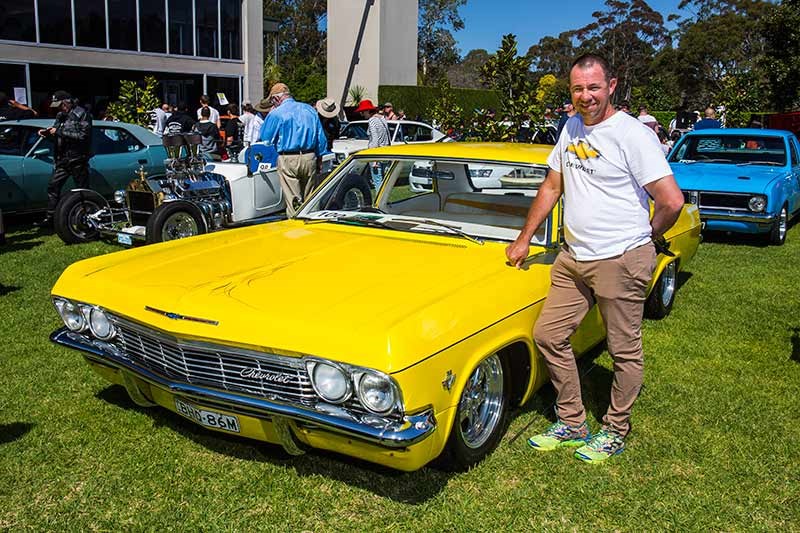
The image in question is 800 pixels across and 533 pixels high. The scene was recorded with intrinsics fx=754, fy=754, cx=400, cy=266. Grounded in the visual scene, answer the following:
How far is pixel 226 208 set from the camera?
8.55m

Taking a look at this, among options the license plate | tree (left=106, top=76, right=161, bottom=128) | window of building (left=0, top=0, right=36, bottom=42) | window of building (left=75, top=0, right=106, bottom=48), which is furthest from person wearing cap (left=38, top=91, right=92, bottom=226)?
window of building (left=75, top=0, right=106, bottom=48)

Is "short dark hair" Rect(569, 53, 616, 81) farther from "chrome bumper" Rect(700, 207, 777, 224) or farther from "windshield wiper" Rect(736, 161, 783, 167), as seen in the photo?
"windshield wiper" Rect(736, 161, 783, 167)

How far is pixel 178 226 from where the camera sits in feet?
26.7

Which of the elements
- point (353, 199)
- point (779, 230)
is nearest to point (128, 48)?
point (779, 230)

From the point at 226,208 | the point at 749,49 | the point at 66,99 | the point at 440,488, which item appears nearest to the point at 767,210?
the point at 226,208

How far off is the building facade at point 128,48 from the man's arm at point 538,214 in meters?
14.8

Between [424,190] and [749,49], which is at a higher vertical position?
[749,49]

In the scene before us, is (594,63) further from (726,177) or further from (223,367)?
(726,177)

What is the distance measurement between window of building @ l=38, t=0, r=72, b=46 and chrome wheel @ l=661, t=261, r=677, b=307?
19.2 meters

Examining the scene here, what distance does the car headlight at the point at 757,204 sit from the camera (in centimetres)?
922

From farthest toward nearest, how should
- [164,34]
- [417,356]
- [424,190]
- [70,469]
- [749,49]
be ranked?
[749,49], [164,34], [424,190], [70,469], [417,356]

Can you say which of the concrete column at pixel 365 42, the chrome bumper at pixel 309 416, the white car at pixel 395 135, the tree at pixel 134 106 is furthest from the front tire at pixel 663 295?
the concrete column at pixel 365 42

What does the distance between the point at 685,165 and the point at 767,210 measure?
143cm

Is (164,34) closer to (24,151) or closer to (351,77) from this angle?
(351,77)
